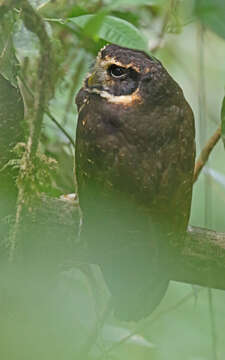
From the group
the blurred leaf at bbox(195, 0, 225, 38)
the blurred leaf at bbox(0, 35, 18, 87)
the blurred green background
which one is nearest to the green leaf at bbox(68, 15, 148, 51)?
the blurred green background

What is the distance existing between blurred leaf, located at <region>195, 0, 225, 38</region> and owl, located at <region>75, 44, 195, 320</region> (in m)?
1.15

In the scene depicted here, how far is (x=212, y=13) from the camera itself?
31.0 inches

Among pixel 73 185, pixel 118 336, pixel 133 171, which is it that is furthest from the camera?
pixel 73 185

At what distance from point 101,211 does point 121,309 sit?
13.8 inches

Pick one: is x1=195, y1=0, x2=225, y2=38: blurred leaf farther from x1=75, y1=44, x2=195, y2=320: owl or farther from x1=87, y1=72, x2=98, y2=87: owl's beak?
x1=87, y1=72, x2=98, y2=87: owl's beak

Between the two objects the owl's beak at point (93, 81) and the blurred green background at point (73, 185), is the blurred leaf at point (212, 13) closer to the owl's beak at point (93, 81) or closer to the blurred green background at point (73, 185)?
the blurred green background at point (73, 185)

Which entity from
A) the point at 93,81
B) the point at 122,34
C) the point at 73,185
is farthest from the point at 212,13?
the point at 73,185

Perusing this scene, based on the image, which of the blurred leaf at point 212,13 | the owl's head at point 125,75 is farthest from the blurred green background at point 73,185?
the owl's head at point 125,75

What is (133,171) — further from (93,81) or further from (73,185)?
(73,185)

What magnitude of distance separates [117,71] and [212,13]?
1271 millimetres

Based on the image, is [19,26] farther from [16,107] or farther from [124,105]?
[124,105]

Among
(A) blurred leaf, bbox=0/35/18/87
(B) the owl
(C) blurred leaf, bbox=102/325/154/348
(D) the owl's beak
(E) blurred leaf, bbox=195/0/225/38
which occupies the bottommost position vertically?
(C) blurred leaf, bbox=102/325/154/348

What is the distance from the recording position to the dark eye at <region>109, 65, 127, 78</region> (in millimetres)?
2037

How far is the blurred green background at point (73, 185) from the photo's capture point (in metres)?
1.14
